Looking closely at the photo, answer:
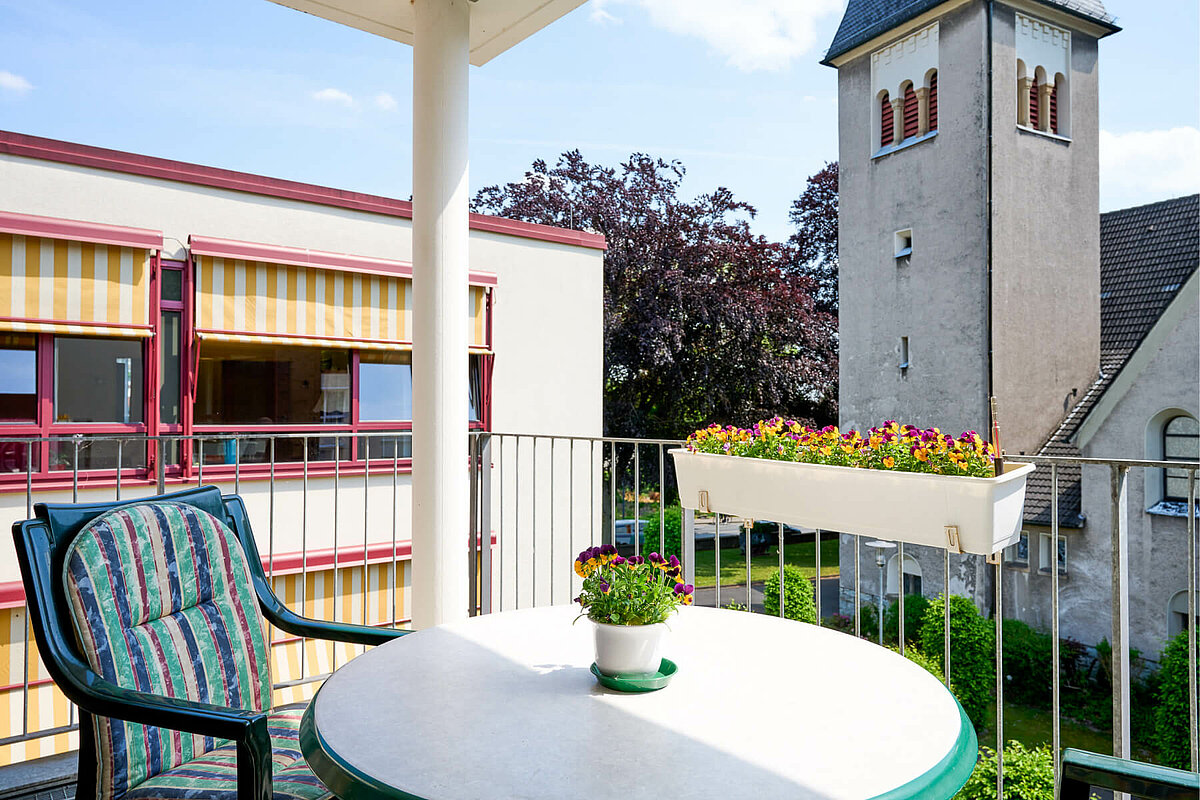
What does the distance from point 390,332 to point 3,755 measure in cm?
391

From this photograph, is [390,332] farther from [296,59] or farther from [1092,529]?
[296,59]

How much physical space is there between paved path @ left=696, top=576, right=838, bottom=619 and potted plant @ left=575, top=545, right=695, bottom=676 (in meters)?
12.9

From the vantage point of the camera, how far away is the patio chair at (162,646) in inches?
52.0

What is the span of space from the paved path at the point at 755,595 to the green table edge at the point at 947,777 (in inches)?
514

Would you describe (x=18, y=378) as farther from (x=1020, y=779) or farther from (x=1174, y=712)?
(x=1174, y=712)

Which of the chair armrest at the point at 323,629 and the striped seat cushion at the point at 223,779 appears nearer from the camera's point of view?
the striped seat cushion at the point at 223,779

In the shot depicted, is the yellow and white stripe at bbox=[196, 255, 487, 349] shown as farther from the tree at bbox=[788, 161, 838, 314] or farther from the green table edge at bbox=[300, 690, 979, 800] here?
the tree at bbox=[788, 161, 838, 314]

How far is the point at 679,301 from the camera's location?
597 inches

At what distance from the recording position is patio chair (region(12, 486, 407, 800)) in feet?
4.33

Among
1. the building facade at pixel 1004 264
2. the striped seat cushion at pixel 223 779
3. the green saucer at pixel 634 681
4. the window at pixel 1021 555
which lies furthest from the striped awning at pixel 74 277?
the window at pixel 1021 555

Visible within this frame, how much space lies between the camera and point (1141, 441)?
485 inches

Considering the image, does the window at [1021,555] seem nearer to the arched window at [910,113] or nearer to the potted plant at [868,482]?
the arched window at [910,113]

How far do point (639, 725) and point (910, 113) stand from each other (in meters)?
16.8

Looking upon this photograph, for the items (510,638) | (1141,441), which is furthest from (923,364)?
(510,638)
